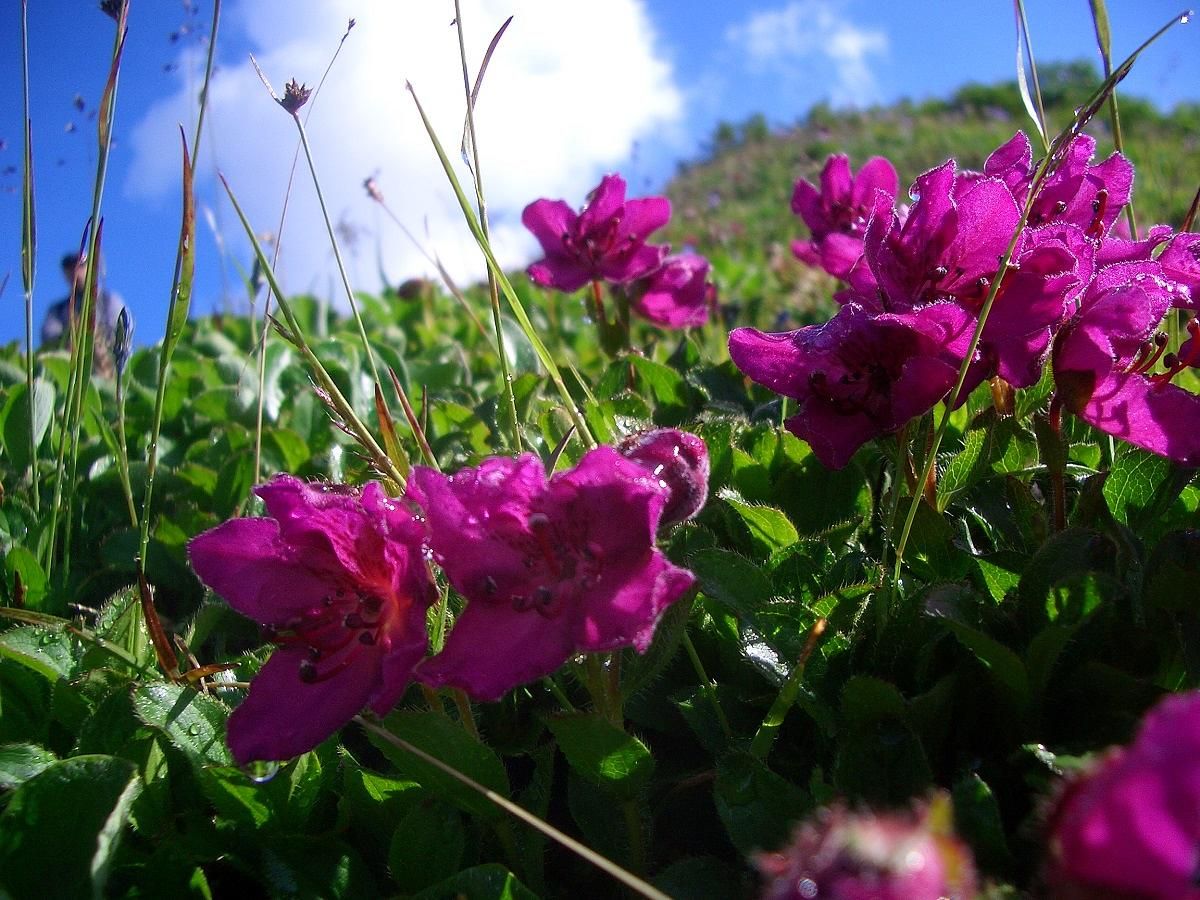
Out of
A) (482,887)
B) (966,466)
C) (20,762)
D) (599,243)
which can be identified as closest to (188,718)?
(20,762)

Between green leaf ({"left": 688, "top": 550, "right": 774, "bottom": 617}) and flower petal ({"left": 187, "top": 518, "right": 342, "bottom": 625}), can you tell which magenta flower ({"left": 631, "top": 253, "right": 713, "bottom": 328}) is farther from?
flower petal ({"left": 187, "top": 518, "right": 342, "bottom": 625})

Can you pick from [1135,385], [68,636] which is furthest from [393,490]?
[1135,385]

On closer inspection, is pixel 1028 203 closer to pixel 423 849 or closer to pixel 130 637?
pixel 423 849

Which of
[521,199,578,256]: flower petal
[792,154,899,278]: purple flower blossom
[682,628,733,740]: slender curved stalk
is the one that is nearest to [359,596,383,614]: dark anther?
[682,628,733,740]: slender curved stalk

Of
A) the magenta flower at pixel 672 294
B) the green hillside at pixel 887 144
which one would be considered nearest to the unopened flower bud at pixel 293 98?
the magenta flower at pixel 672 294

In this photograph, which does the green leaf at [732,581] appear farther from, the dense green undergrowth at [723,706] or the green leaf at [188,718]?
the green leaf at [188,718]

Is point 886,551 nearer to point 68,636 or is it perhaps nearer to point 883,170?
point 68,636

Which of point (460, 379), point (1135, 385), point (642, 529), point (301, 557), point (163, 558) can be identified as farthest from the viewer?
point (460, 379)
